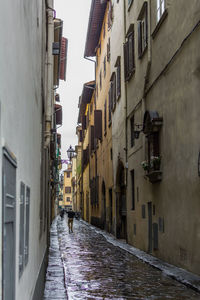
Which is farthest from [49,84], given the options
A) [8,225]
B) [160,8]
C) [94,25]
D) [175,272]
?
[94,25]

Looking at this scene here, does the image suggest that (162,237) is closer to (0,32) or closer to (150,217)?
(150,217)

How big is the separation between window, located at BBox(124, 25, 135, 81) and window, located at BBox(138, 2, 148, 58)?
1.36 meters

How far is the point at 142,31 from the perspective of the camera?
16844mm

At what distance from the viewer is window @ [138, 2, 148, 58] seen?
1615 centimetres

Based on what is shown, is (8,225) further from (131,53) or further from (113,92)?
(113,92)

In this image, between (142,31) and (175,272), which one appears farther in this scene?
(142,31)

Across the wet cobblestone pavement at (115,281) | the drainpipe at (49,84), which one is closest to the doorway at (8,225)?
the wet cobblestone pavement at (115,281)

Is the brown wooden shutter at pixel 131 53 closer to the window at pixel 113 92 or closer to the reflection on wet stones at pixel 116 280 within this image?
the window at pixel 113 92

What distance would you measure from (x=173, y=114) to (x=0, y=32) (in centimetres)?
1034

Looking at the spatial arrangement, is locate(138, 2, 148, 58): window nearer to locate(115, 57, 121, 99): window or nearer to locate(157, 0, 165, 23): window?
locate(157, 0, 165, 23): window

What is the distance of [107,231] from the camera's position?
27.9 meters

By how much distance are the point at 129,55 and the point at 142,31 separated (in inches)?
90.1

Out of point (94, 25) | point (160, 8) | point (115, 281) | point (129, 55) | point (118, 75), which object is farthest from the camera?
point (94, 25)

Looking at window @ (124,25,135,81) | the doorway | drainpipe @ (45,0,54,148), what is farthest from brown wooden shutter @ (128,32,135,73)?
the doorway
